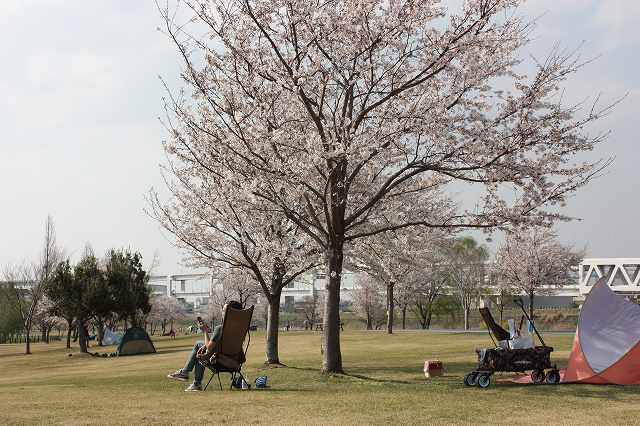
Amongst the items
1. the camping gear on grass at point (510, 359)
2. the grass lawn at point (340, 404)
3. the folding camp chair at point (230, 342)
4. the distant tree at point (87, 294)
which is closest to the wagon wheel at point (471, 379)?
the camping gear on grass at point (510, 359)

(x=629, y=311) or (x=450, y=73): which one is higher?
(x=450, y=73)

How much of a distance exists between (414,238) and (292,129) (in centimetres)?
735

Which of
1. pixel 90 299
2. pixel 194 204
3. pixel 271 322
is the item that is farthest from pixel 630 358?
pixel 90 299

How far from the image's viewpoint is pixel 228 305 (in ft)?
41.0

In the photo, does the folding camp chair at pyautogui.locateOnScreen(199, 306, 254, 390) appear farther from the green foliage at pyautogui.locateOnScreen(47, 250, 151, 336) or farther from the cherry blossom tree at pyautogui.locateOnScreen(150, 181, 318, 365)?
the green foliage at pyautogui.locateOnScreen(47, 250, 151, 336)

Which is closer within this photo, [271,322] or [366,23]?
[366,23]

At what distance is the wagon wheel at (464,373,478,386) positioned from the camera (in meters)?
12.8

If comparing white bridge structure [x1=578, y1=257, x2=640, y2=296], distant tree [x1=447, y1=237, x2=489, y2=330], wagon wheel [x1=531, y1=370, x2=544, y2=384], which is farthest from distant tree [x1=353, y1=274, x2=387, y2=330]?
wagon wheel [x1=531, y1=370, x2=544, y2=384]

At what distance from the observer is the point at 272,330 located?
831 inches

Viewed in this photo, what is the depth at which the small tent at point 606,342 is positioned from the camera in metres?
12.4

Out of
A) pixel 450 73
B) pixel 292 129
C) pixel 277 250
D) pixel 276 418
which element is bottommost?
pixel 276 418

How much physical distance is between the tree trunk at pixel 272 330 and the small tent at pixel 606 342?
9.95 m

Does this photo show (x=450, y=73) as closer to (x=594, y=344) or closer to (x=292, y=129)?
(x=292, y=129)

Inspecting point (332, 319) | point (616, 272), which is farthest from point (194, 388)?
point (616, 272)
